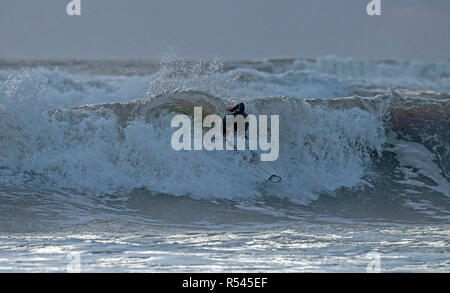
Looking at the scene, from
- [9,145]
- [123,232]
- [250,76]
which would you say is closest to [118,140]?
[9,145]

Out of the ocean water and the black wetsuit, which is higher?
the black wetsuit

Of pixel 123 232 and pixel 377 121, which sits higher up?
pixel 377 121

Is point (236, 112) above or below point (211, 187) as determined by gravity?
above

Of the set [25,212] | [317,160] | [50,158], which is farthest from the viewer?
[317,160]

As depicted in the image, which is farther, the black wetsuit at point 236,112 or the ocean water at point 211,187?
the black wetsuit at point 236,112

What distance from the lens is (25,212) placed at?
40.1 feet

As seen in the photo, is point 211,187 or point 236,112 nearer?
point 211,187

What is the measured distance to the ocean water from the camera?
31.1 ft

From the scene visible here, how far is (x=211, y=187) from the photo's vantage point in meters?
14.2

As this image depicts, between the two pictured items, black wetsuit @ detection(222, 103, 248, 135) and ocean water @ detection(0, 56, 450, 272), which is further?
black wetsuit @ detection(222, 103, 248, 135)

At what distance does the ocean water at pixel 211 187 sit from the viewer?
9.47 meters

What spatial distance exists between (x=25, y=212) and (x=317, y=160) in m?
5.84

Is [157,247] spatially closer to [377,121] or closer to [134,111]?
[134,111]

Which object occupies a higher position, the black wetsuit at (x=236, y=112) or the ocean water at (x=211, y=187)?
the black wetsuit at (x=236, y=112)
